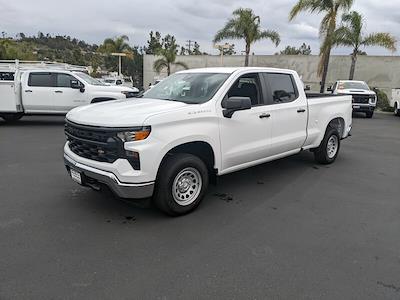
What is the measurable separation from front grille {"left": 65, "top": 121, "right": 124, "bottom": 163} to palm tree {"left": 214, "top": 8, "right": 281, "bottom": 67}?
22842 millimetres

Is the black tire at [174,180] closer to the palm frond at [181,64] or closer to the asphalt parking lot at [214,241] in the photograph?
the asphalt parking lot at [214,241]

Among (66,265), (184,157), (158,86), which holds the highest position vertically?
(158,86)

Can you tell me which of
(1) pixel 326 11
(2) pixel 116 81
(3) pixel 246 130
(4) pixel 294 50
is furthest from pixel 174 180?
(4) pixel 294 50

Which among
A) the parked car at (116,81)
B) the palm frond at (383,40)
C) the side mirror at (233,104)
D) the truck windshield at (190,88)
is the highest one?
the palm frond at (383,40)

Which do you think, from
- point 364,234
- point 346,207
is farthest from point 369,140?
point 364,234

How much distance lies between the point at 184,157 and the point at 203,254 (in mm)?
1211

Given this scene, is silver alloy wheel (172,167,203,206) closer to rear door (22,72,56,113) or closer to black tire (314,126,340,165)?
black tire (314,126,340,165)

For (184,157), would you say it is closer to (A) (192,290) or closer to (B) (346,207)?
(A) (192,290)

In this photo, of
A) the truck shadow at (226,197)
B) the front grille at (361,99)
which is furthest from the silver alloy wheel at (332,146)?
the front grille at (361,99)

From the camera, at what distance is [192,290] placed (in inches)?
111

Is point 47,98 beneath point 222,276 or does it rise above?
above

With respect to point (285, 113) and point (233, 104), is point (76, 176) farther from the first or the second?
point (285, 113)

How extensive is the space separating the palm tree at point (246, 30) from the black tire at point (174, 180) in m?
22.7

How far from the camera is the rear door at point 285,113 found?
5.41m
